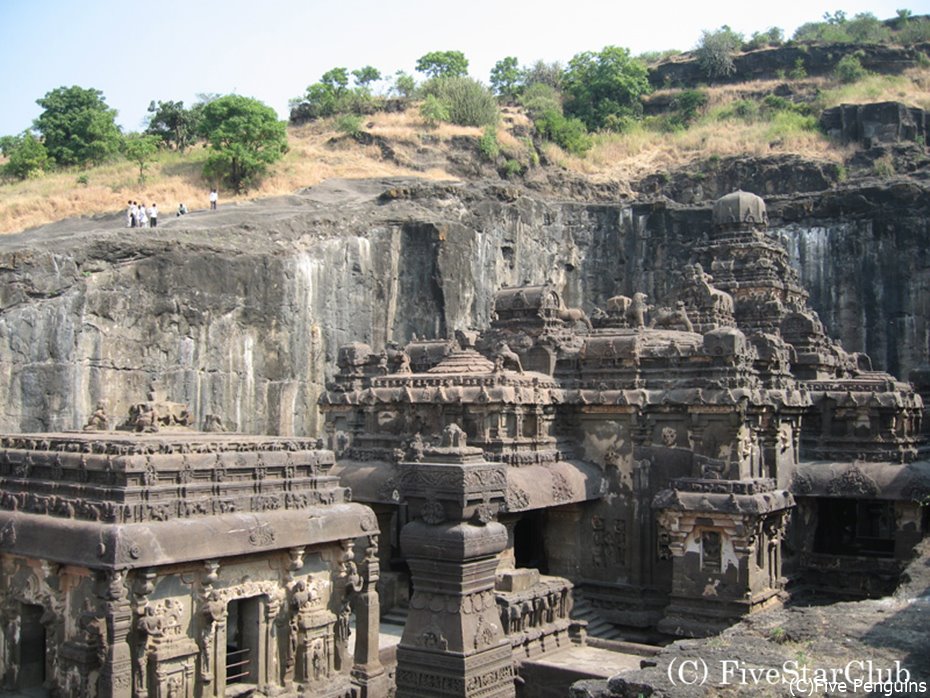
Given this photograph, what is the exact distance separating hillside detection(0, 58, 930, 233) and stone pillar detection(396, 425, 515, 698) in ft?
77.6

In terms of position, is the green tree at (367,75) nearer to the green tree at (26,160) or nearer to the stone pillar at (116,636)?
the green tree at (26,160)

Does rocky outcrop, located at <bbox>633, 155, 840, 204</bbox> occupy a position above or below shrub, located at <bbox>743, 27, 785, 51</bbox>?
below

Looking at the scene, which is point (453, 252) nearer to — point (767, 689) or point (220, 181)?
point (220, 181)

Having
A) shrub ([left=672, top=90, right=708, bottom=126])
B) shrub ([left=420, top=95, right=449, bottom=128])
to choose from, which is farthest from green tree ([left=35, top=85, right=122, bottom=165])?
shrub ([left=672, top=90, right=708, bottom=126])

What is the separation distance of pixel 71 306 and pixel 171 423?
437 inches

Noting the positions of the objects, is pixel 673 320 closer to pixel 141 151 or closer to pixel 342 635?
pixel 342 635

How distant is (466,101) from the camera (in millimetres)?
51781

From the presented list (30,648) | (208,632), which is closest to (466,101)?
(30,648)

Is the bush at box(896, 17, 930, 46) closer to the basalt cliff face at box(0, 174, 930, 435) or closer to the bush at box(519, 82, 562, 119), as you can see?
the bush at box(519, 82, 562, 119)

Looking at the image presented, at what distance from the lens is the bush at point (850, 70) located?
2222 inches

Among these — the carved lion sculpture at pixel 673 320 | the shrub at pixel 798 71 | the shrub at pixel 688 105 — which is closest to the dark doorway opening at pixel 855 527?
the carved lion sculpture at pixel 673 320

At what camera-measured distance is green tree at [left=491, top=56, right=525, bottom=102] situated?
2719 inches

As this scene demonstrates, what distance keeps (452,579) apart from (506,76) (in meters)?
62.1

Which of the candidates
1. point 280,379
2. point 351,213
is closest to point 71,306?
point 280,379
